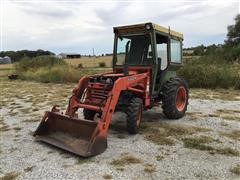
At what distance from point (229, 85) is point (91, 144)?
9865 mm

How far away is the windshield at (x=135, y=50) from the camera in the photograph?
24.3ft

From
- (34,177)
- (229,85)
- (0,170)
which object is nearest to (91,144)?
(34,177)

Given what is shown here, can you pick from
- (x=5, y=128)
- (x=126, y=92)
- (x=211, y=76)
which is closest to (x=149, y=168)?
(x=126, y=92)

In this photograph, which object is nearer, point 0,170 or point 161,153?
point 0,170

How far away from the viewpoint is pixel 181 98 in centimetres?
816

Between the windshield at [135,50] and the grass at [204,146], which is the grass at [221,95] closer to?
the windshield at [135,50]

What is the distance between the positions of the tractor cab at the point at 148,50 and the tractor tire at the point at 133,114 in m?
0.95

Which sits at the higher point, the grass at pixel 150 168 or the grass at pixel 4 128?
the grass at pixel 4 128

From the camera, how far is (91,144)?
204 inches

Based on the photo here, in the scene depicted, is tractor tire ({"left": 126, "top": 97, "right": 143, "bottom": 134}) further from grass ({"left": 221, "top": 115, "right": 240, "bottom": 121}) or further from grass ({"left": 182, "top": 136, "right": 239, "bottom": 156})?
grass ({"left": 221, "top": 115, "right": 240, "bottom": 121})

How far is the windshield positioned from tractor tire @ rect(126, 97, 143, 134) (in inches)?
52.2

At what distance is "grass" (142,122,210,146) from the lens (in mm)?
6034

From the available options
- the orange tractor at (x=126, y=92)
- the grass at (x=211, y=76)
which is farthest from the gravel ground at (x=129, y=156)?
the grass at (x=211, y=76)

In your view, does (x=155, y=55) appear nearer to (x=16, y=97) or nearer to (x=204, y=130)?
(x=204, y=130)
